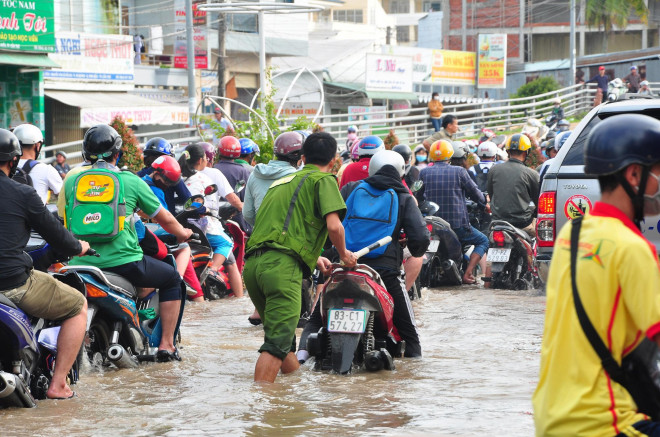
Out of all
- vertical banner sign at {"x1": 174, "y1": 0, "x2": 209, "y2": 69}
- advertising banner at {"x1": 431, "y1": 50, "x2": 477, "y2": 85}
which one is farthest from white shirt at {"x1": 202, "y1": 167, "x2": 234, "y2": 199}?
advertising banner at {"x1": 431, "y1": 50, "x2": 477, "y2": 85}

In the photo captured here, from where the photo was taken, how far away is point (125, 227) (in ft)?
23.3

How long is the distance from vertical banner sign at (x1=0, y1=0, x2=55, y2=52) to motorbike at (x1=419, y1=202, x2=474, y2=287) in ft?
55.6

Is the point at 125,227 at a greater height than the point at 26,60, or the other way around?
the point at 26,60

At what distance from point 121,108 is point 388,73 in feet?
48.0

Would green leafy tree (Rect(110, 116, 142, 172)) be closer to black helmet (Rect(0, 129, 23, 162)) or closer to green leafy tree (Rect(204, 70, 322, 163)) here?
green leafy tree (Rect(204, 70, 322, 163))

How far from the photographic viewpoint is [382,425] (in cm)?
579

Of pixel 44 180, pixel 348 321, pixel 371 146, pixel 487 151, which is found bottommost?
pixel 348 321

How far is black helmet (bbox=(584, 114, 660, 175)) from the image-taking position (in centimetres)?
306

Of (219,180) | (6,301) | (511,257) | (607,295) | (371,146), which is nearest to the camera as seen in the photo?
(607,295)

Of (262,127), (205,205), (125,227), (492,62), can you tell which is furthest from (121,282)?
(492,62)

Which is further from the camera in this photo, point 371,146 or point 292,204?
point 371,146

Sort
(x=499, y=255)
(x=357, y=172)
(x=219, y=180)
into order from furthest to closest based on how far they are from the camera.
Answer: (x=499, y=255) < (x=219, y=180) < (x=357, y=172)

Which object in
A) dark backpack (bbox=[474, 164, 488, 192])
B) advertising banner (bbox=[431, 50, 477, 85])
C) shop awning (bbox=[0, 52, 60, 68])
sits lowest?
dark backpack (bbox=[474, 164, 488, 192])

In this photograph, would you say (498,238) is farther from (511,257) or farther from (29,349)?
(29,349)
